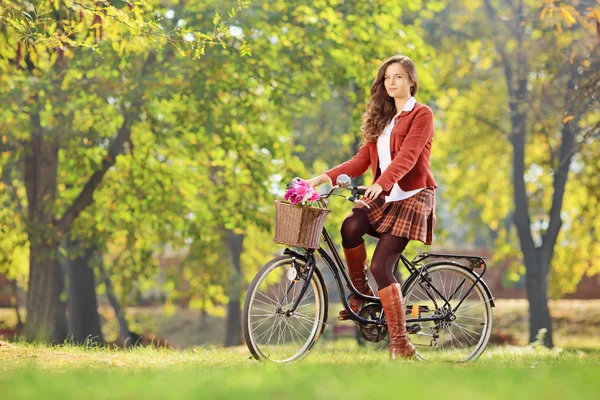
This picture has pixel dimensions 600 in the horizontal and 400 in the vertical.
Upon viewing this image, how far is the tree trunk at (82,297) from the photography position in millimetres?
17172

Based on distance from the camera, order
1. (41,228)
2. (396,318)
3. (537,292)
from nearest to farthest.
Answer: (396,318), (41,228), (537,292)

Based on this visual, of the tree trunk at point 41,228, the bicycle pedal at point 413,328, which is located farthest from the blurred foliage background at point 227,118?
the bicycle pedal at point 413,328

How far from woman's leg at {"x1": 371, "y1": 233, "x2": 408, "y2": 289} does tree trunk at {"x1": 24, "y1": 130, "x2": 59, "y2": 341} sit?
859 centimetres

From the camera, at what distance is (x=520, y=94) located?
17.7 m

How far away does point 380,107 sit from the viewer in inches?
260

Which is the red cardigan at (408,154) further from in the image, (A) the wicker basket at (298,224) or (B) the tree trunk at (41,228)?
(B) the tree trunk at (41,228)

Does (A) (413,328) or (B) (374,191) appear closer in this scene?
(B) (374,191)

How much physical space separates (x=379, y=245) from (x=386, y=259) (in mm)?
112

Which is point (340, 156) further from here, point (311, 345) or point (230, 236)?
point (311, 345)

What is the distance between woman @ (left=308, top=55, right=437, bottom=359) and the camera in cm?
624

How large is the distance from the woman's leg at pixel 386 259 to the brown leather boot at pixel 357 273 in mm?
137

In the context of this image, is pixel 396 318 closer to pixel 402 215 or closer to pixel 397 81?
pixel 402 215

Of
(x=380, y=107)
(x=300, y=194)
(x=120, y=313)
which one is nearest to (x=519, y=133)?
(x=120, y=313)

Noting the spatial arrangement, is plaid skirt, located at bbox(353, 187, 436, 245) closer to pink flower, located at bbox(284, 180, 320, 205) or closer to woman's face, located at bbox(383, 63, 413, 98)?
pink flower, located at bbox(284, 180, 320, 205)
